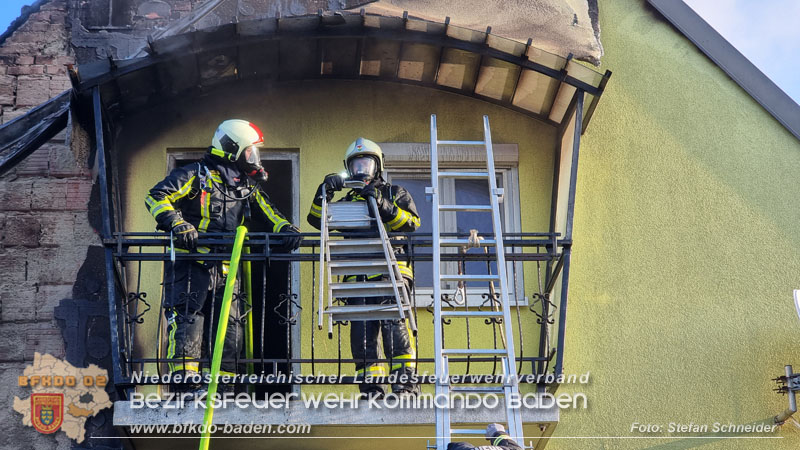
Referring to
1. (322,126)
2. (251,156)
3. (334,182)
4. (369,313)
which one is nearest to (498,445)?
(369,313)

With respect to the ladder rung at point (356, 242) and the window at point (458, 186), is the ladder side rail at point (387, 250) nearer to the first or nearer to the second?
the ladder rung at point (356, 242)

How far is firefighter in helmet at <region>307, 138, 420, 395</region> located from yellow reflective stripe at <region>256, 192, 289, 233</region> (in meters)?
0.23

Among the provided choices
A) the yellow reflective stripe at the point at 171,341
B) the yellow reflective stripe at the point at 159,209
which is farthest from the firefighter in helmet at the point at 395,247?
the yellow reflective stripe at the point at 171,341

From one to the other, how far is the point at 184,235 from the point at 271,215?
83 cm

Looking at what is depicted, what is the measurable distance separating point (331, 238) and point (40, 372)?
2508 millimetres

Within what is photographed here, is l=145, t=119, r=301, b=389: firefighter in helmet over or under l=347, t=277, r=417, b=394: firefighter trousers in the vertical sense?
over

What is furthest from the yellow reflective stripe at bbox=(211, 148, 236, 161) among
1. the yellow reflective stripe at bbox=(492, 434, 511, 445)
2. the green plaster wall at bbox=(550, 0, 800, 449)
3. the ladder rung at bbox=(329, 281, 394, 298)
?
the yellow reflective stripe at bbox=(492, 434, 511, 445)

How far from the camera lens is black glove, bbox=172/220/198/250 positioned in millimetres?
7992

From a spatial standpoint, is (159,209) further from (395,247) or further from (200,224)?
(395,247)

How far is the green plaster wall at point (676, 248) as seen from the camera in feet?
28.7

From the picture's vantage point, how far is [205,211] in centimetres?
838

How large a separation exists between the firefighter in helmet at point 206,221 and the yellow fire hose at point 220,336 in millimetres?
422

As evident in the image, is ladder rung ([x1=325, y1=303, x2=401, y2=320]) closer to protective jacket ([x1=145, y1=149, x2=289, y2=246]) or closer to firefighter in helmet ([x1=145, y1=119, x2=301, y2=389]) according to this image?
firefighter in helmet ([x1=145, y1=119, x2=301, y2=389])

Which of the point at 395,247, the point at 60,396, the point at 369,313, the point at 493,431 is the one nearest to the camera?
the point at 493,431
